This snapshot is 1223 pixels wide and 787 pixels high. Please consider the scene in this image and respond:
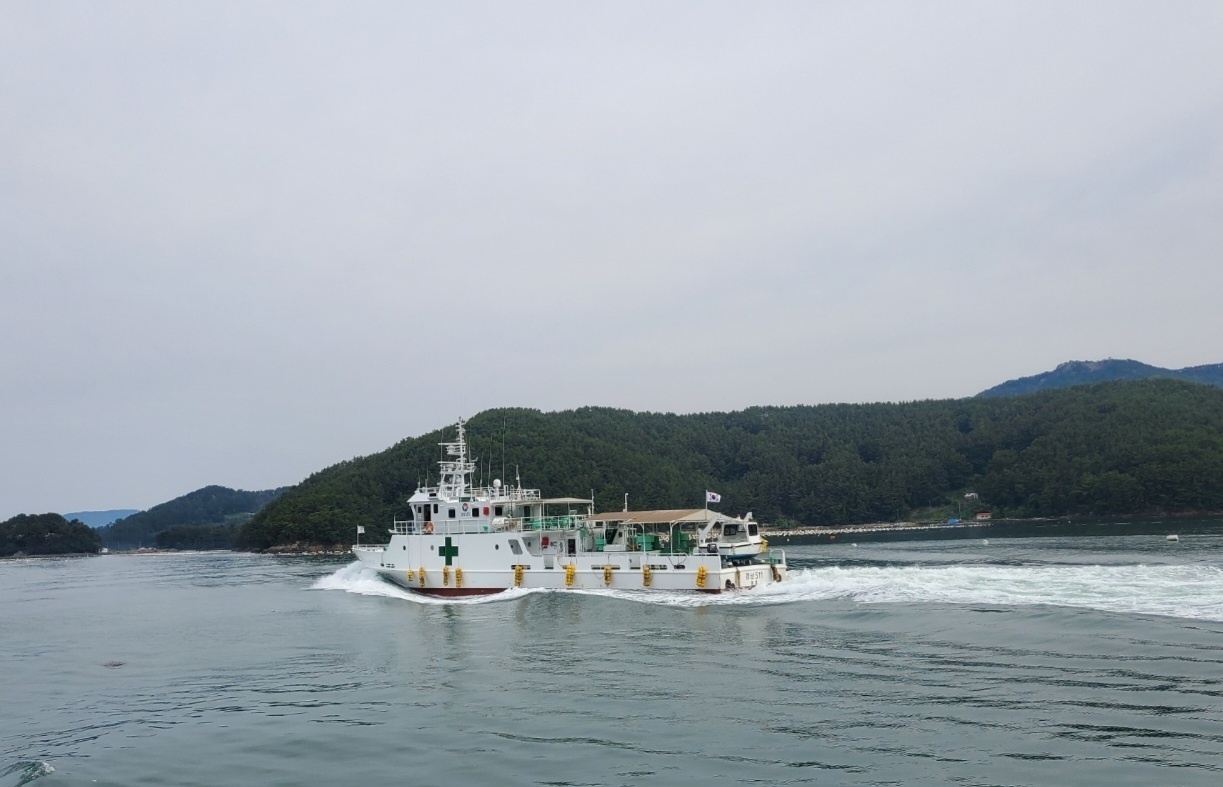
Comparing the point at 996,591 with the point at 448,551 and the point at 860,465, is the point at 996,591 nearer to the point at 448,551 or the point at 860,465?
the point at 448,551

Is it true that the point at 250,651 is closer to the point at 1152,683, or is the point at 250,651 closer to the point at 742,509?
the point at 1152,683

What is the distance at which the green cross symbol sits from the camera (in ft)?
152

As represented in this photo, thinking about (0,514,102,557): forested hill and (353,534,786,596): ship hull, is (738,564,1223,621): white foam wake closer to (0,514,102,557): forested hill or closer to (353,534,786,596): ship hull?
(353,534,786,596): ship hull

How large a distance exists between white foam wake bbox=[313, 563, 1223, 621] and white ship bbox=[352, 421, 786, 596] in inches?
31.4

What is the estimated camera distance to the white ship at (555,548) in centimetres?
4306

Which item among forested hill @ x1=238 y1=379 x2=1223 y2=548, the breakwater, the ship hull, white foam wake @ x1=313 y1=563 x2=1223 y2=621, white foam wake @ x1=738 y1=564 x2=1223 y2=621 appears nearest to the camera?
white foam wake @ x1=738 y1=564 x2=1223 y2=621

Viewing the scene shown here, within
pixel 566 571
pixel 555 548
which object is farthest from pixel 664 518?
pixel 555 548

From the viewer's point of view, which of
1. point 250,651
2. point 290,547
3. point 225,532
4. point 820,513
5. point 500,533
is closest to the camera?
point 250,651

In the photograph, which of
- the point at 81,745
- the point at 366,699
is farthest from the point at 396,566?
the point at 81,745

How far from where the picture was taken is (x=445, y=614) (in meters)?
39.6

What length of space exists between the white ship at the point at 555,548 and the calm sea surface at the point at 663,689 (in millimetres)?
2370

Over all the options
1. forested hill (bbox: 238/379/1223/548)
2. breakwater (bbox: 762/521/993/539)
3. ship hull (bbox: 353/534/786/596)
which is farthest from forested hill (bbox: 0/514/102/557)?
ship hull (bbox: 353/534/786/596)

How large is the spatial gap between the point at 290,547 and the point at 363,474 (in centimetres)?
1864

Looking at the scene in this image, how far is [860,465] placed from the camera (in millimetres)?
173125
